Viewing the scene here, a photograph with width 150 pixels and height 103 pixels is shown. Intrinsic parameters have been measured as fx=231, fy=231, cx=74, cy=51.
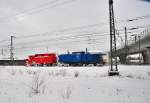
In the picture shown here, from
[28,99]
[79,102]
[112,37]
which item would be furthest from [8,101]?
[112,37]

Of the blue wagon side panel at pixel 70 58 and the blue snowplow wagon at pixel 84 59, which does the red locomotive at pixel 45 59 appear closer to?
the blue wagon side panel at pixel 70 58

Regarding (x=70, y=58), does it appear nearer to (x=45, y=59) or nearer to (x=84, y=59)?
(x=84, y=59)

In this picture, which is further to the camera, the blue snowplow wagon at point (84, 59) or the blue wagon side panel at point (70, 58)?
the blue wagon side panel at point (70, 58)

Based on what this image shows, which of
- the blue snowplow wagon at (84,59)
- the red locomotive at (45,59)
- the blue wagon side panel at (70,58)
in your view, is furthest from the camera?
the red locomotive at (45,59)

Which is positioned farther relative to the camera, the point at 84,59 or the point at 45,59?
the point at 45,59

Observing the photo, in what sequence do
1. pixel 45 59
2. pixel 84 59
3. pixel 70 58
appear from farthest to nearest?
1. pixel 45 59
2. pixel 70 58
3. pixel 84 59

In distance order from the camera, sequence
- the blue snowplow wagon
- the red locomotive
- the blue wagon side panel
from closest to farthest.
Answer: the blue snowplow wagon
the blue wagon side panel
the red locomotive

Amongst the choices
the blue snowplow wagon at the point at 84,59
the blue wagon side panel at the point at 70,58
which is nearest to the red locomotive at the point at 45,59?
the blue wagon side panel at the point at 70,58

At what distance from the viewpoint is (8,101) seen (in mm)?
8445

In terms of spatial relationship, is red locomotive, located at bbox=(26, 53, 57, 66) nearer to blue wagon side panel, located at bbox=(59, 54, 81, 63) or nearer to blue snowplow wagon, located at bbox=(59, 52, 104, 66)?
blue wagon side panel, located at bbox=(59, 54, 81, 63)

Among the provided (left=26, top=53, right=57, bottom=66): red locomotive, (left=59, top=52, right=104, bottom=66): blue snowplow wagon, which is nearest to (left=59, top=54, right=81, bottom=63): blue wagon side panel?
(left=59, top=52, right=104, bottom=66): blue snowplow wagon

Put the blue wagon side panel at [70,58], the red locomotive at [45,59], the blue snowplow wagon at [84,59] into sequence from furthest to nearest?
the red locomotive at [45,59] → the blue wagon side panel at [70,58] → the blue snowplow wagon at [84,59]

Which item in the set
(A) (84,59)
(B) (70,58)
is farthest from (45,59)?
(A) (84,59)

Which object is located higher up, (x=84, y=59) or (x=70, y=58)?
(x=70, y=58)
